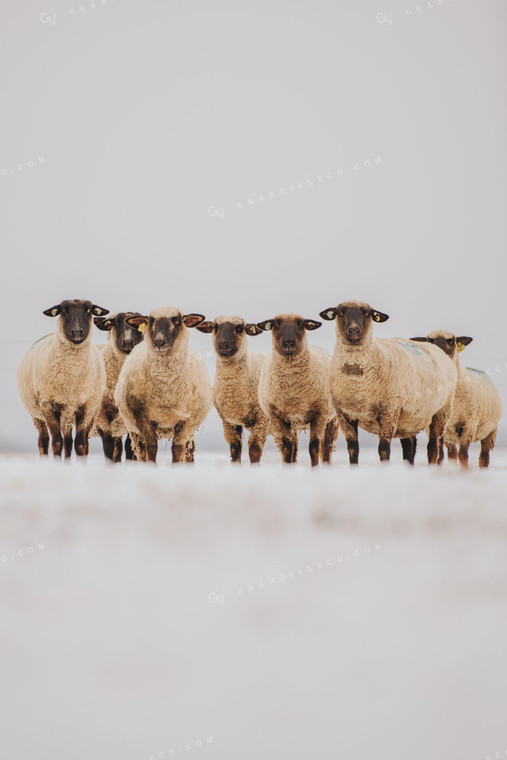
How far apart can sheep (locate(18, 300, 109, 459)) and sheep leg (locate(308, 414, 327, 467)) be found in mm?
1656

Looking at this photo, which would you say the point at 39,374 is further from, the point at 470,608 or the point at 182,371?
the point at 470,608

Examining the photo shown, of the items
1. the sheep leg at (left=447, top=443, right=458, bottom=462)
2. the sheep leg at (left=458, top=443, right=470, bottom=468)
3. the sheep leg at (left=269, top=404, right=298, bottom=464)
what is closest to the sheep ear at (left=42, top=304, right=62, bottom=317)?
the sheep leg at (left=269, top=404, right=298, bottom=464)

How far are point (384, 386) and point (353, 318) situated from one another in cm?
53

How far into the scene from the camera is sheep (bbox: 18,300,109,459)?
20.9ft

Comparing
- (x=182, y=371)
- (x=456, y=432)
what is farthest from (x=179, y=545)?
(x=456, y=432)

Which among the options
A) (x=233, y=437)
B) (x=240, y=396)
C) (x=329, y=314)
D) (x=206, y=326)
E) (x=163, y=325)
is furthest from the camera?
(x=233, y=437)

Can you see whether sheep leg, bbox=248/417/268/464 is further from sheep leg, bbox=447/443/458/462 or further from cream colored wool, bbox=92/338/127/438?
sheep leg, bbox=447/443/458/462

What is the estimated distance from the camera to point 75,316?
6375 mm

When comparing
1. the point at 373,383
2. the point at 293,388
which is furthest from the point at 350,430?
the point at 293,388

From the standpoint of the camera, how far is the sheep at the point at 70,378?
20.9 ft

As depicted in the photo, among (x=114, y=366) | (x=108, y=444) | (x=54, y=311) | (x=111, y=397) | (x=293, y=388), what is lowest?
(x=108, y=444)

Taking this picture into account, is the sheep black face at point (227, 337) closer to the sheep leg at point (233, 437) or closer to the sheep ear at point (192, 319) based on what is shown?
the sheep ear at point (192, 319)

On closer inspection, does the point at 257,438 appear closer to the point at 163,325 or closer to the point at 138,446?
the point at 138,446

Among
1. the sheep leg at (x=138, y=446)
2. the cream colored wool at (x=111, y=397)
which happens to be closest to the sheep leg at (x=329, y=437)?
the sheep leg at (x=138, y=446)
